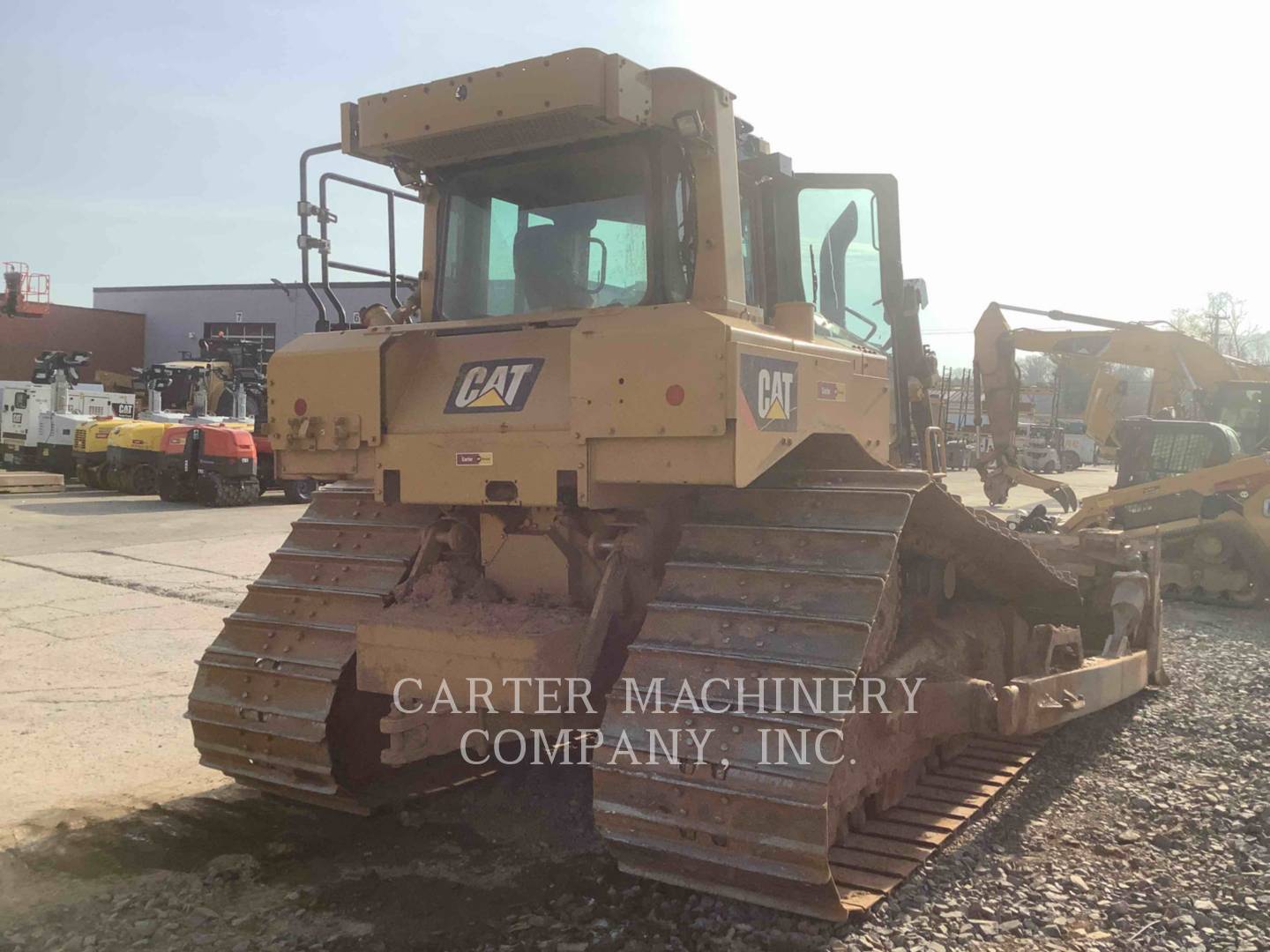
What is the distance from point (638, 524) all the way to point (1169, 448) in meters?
9.64

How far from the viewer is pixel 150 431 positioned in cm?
2039

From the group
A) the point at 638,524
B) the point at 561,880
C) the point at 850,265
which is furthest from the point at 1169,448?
the point at 561,880

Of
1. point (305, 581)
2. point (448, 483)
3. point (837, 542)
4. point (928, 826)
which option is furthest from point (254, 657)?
point (928, 826)

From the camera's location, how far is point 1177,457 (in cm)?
1169

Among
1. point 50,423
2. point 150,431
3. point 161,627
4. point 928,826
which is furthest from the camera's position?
point 50,423

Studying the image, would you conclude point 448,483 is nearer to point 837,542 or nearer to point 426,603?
point 426,603

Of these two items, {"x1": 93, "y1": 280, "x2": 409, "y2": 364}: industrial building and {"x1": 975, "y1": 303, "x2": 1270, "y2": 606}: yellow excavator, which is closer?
{"x1": 975, "y1": 303, "x2": 1270, "y2": 606}: yellow excavator

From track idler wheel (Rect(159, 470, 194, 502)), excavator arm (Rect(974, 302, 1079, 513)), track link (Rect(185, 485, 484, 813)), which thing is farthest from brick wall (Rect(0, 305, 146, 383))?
track link (Rect(185, 485, 484, 813))

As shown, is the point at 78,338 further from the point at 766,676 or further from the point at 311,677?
the point at 766,676

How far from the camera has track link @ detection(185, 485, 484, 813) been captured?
425 centimetres

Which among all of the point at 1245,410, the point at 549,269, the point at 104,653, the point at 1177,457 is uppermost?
the point at 549,269

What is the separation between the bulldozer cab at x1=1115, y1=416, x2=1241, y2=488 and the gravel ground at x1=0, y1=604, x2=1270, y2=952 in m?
7.02

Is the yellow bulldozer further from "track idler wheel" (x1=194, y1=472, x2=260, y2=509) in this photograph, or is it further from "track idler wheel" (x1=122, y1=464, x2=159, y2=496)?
"track idler wheel" (x1=122, y1=464, x2=159, y2=496)

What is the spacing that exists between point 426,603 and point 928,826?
2021 mm
